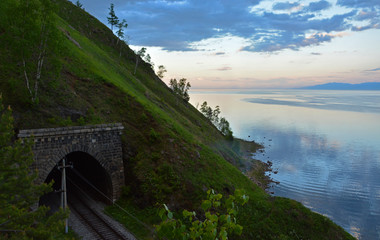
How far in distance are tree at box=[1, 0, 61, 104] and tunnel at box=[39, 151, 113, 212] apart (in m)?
8.44

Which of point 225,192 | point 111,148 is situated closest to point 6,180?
point 111,148

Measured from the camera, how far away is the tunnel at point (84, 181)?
26.6 meters

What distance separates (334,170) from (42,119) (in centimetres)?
8771

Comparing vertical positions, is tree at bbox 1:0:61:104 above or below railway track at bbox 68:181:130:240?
above

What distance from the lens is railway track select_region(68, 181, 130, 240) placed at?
2114 cm

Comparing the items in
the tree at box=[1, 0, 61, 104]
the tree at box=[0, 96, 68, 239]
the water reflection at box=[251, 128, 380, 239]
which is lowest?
→ the water reflection at box=[251, 128, 380, 239]

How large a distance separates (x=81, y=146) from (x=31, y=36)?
13.7 meters

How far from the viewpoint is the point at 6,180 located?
14.3m

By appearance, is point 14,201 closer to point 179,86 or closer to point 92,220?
point 92,220

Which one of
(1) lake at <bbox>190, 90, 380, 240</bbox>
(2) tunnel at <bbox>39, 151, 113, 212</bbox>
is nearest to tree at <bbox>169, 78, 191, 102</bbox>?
(1) lake at <bbox>190, 90, 380, 240</bbox>

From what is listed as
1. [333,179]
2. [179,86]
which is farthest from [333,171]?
[179,86]

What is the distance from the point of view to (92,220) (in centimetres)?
2328

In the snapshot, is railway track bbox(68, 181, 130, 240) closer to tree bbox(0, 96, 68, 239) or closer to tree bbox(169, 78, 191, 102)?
tree bbox(0, 96, 68, 239)

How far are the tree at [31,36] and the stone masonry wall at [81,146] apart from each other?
6.37 metres
